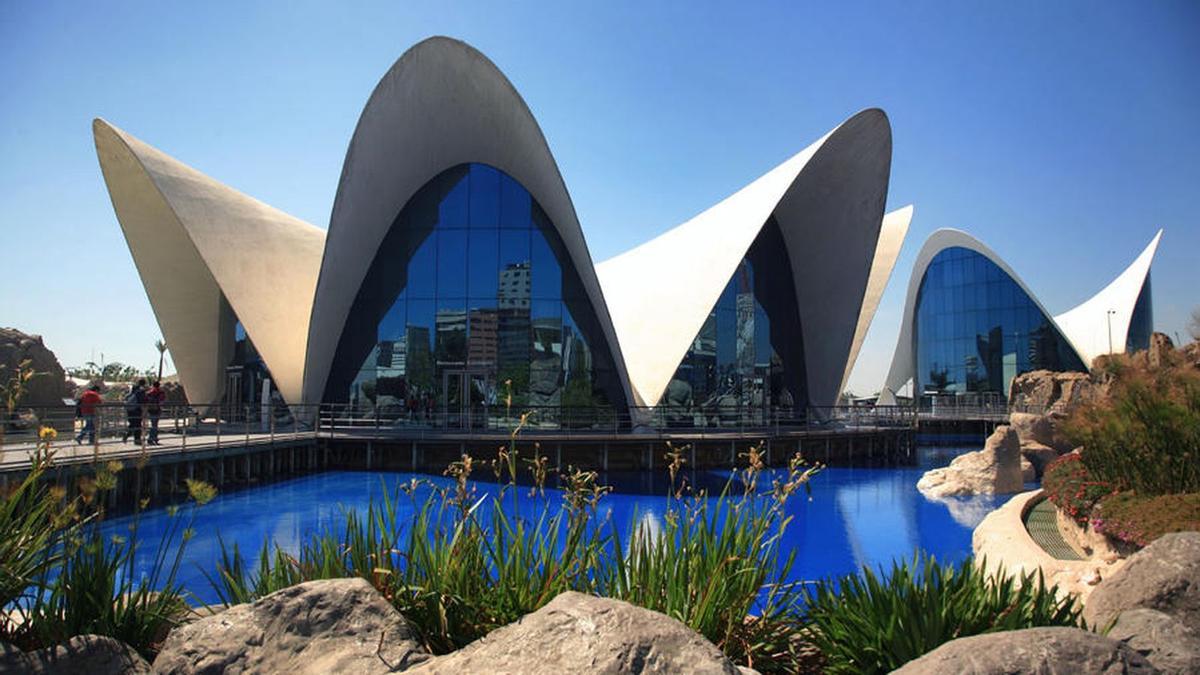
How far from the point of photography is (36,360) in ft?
80.9

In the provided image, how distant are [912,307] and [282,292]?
38095mm

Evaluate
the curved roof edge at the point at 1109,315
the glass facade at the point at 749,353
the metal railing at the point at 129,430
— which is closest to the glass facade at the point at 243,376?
the metal railing at the point at 129,430

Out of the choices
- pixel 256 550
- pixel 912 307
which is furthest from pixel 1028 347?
pixel 256 550

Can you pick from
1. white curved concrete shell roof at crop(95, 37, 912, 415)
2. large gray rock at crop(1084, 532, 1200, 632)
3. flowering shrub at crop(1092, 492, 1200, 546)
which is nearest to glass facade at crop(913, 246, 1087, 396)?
white curved concrete shell roof at crop(95, 37, 912, 415)

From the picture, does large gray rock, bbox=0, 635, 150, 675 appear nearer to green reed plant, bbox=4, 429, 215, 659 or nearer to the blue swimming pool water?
green reed plant, bbox=4, 429, 215, 659

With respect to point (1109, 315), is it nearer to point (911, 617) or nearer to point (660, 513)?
point (660, 513)

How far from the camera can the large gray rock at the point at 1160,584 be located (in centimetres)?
376

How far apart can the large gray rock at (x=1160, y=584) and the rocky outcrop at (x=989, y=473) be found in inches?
543

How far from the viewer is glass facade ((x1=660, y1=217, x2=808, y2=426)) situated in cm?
2342

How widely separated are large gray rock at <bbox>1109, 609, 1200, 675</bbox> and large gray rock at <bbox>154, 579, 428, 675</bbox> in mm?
2816

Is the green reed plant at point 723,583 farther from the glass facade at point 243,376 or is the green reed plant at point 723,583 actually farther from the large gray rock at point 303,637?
the glass facade at point 243,376

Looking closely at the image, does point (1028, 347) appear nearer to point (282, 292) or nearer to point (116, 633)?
point (282, 292)

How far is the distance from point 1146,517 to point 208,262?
72.4 ft

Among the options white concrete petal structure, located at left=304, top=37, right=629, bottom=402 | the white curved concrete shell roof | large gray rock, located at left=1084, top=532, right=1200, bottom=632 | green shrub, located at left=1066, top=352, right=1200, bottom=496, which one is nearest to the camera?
large gray rock, located at left=1084, top=532, right=1200, bottom=632
